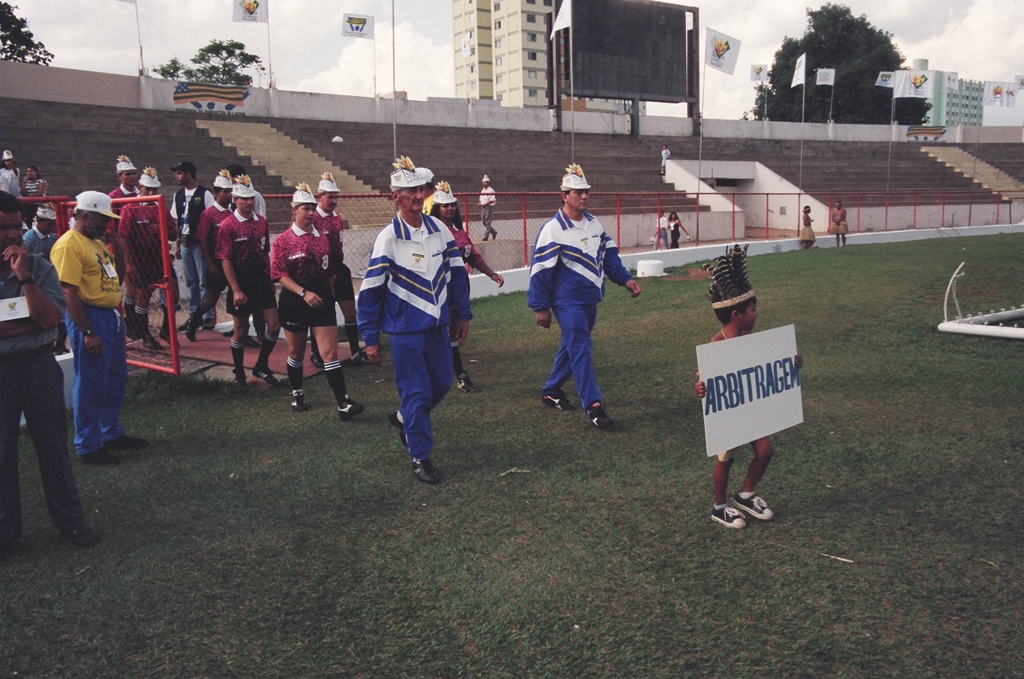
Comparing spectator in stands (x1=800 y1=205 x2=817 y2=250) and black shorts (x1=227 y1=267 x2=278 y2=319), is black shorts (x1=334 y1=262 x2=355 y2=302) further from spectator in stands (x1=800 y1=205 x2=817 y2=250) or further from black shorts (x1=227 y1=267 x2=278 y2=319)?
spectator in stands (x1=800 y1=205 x2=817 y2=250)

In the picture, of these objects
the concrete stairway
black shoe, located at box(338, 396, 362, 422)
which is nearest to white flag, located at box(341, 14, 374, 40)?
black shoe, located at box(338, 396, 362, 422)

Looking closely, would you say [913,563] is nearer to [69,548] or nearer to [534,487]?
[534,487]

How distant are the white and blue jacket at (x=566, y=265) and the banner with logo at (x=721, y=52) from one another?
1763 cm

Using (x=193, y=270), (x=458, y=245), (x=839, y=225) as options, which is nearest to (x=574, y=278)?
(x=458, y=245)

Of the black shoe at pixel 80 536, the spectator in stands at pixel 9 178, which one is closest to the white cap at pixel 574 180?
the black shoe at pixel 80 536

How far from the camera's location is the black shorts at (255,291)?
7184 millimetres

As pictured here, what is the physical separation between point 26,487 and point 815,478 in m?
4.91

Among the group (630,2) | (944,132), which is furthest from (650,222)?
(944,132)

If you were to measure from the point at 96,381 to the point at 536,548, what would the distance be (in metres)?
3.40

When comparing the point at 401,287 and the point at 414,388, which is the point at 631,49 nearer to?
the point at 401,287

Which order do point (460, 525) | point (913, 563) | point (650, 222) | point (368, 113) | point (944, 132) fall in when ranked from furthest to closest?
point (944, 132), point (368, 113), point (650, 222), point (460, 525), point (913, 563)

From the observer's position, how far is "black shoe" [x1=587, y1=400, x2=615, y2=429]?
19.1ft

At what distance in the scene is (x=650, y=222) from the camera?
82.5 feet

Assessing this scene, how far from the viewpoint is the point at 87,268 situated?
5.24m
